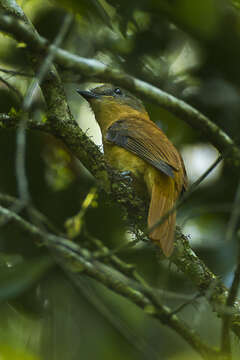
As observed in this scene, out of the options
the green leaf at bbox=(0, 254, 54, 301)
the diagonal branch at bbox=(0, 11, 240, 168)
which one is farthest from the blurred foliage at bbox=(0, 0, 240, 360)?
the diagonal branch at bbox=(0, 11, 240, 168)

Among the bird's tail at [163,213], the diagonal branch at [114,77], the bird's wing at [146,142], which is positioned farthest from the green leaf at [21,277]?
the bird's wing at [146,142]

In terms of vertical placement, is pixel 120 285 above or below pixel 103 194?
above

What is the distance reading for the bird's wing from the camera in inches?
168

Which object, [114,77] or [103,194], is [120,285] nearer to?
[114,77]

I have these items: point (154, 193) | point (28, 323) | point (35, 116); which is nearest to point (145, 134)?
point (154, 193)

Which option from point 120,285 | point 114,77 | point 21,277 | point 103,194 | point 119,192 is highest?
point 114,77

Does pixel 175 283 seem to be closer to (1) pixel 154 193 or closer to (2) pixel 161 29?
(1) pixel 154 193

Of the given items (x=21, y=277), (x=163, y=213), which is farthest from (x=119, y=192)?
(x=21, y=277)

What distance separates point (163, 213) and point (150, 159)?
0.57 m

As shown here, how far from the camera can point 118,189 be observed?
3836 mm

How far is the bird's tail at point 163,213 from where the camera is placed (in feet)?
11.4

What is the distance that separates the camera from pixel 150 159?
4.29m

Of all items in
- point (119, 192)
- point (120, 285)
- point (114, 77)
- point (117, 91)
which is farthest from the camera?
point (117, 91)

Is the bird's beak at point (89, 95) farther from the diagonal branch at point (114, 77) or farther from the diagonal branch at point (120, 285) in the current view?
the diagonal branch at point (120, 285)
